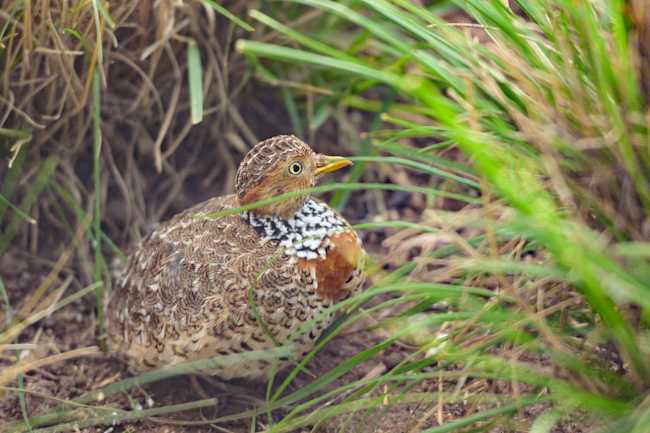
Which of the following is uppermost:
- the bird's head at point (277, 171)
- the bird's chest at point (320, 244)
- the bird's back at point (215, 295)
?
the bird's head at point (277, 171)

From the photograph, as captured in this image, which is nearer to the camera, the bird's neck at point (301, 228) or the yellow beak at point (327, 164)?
the bird's neck at point (301, 228)

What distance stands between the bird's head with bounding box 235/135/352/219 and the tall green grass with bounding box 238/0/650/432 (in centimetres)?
43

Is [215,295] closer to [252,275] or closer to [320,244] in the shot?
[252,275]

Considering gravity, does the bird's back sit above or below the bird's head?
below

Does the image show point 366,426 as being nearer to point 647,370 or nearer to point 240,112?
point 647,370

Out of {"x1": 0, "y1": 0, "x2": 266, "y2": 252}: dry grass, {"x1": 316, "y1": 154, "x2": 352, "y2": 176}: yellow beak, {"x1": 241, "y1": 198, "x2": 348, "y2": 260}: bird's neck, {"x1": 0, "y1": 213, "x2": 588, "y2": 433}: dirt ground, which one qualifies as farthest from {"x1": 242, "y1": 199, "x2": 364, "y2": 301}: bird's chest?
{"x1": 0, "y1": 0, "x2": 266, "y2": 252}: dry grass

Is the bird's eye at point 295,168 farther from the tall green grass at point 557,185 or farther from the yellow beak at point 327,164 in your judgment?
the tall green grass at point 557,185

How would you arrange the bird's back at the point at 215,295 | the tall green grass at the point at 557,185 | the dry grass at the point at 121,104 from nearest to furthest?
the tall green grass at the point at 557,185
the bird's back at the point at 215,295
the dry grass at the point at 121,104

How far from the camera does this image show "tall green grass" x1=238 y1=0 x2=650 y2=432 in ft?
7.73

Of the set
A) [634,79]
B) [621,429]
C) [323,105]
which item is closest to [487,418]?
[621,429]

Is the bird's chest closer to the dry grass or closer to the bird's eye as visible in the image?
the bird's eye

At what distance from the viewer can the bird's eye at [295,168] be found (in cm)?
334

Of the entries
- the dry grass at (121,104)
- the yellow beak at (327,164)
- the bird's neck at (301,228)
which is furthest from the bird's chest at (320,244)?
the dry grass at (121,104)

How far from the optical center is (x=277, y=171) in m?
3.32
